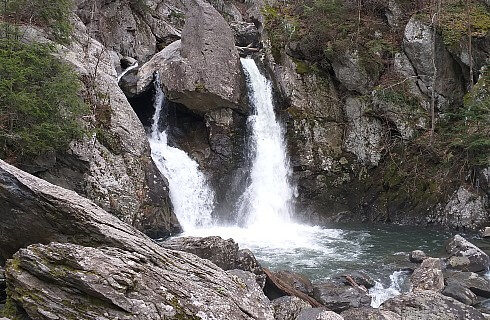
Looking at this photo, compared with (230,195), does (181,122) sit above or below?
above

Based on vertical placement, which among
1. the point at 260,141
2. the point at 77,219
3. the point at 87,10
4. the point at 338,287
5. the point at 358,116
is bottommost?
the point at 338,287

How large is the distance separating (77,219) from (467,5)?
1898 centimetres

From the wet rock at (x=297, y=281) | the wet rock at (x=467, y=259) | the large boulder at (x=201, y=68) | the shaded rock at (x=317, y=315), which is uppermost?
the large boulder at (x=201, y=68)

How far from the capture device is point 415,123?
64.1 ft

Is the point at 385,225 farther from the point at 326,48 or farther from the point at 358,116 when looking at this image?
the point at 326,48

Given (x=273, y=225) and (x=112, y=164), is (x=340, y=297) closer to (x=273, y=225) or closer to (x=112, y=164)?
(x=273, y=225)

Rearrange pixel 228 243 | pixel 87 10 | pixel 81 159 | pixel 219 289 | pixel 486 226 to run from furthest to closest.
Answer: pixel 87 10 < pixel 486 226 < pixel 81 159 < pixel 228 243 < pixel 219 289

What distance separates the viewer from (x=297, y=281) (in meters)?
10.9

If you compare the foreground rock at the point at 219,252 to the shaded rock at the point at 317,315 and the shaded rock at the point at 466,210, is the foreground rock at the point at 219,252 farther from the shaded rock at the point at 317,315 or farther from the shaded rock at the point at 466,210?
the shaded rock at the point at 466,210

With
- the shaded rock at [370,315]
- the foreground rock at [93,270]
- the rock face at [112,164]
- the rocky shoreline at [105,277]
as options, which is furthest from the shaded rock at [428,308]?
the rock face at [112,164]

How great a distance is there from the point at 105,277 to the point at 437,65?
18348 millimetres

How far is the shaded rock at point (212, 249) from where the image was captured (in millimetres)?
10078

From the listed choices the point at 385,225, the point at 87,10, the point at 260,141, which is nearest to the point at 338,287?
the point at 385,225

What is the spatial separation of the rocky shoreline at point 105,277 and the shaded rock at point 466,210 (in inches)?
378
